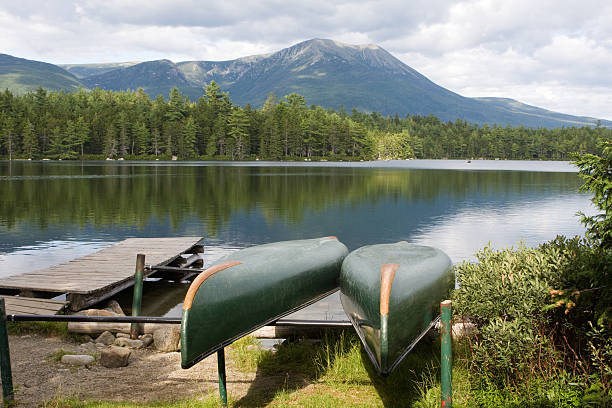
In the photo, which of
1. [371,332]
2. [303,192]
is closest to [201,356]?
[371,332]

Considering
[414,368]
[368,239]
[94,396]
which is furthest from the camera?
[368,239]

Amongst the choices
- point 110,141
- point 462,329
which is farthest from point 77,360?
point 110,141

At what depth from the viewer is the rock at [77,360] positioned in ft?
26.5

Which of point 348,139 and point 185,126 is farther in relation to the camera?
point 348,139

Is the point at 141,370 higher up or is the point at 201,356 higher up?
the point at 201,356

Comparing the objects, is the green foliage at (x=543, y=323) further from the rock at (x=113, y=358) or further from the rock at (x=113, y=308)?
the rock at (x=113, y=308)

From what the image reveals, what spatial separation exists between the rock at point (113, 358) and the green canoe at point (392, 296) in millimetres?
3691

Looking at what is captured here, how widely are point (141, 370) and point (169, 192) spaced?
40.6 metres

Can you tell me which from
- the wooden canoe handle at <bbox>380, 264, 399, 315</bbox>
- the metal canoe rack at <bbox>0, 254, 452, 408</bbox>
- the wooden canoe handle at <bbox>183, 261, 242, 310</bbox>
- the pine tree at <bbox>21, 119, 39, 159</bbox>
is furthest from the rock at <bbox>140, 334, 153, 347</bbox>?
the pine tree at <bbox>21, 119, 39, 159</bbox>

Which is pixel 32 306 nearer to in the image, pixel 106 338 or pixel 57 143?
pixel 106 338

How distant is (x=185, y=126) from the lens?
156 metres

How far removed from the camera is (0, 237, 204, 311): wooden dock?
1154 cm

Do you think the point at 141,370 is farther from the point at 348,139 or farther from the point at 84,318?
the point at 348,139

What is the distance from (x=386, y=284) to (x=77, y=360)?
5234 millimetres
